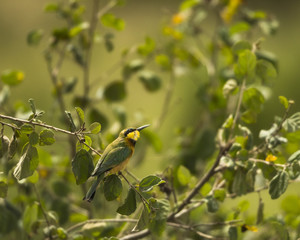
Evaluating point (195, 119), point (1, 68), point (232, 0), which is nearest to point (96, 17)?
point (232, 0)

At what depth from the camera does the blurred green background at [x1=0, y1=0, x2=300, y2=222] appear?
67.2 inches

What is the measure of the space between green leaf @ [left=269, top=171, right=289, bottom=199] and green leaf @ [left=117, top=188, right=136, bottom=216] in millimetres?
138

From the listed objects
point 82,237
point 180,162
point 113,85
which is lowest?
point 82,237

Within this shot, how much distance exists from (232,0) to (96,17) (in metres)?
0.28

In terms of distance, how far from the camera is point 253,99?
59cm

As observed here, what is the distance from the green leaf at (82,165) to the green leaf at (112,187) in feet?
0.06

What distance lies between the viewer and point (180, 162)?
978 millimetres

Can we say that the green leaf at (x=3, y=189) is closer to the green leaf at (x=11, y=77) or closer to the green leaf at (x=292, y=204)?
the green leaf at (x=11, y=77)

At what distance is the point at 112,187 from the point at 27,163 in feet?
0.26

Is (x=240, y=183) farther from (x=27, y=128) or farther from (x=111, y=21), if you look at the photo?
(x=111, y=21)

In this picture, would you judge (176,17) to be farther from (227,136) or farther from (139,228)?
(139,228)

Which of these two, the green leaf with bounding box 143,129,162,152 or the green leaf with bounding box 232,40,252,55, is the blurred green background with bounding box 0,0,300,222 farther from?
the green leaf with bounding box 232,40,252,55

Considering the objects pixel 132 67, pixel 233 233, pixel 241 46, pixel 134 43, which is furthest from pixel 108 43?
pixel 134 43

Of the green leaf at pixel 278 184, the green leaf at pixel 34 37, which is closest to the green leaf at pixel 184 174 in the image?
the green leaf at pixel 278 184
